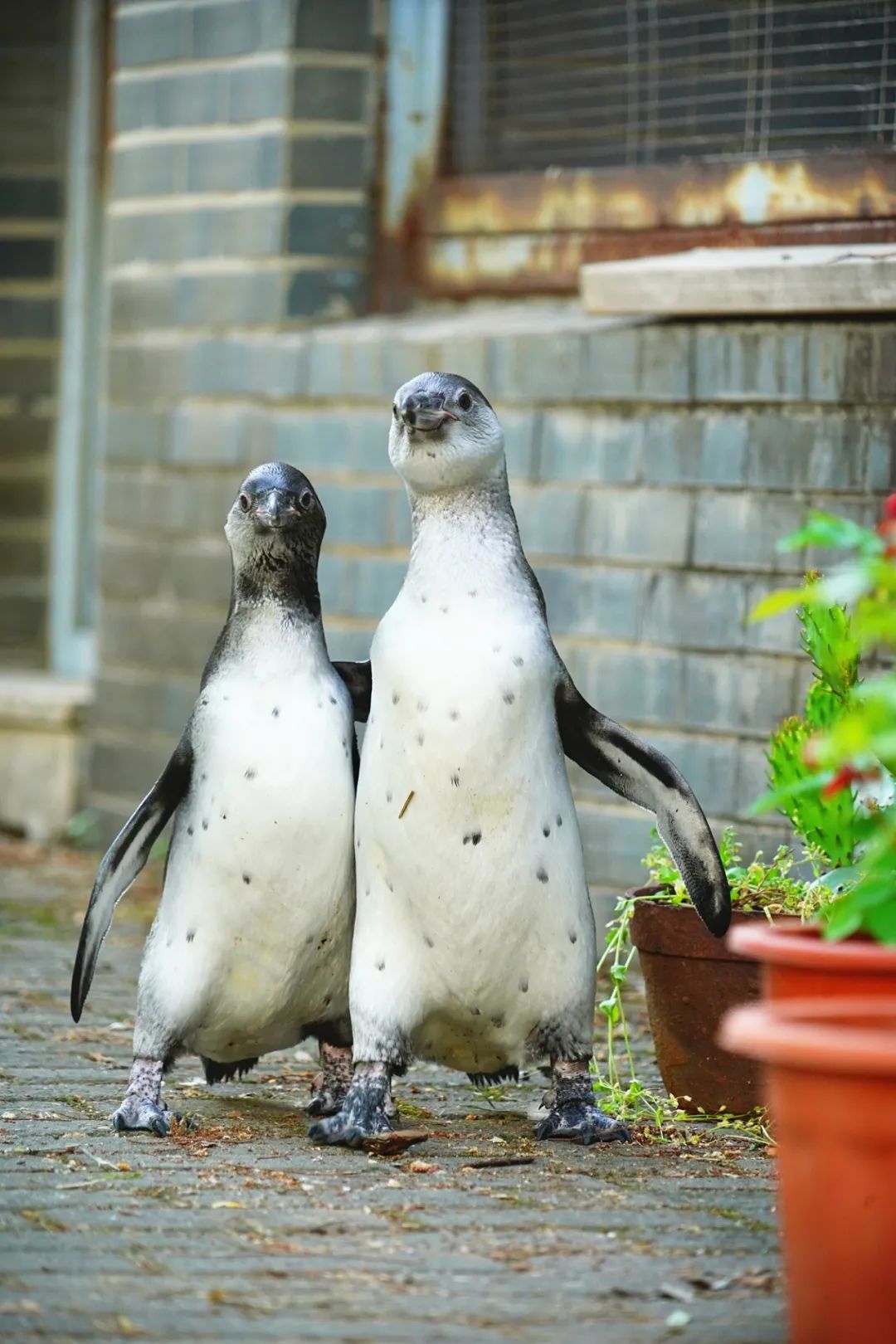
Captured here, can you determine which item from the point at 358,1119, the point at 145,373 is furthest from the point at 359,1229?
the point at 145,373

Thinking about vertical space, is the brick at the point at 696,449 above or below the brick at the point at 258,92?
below

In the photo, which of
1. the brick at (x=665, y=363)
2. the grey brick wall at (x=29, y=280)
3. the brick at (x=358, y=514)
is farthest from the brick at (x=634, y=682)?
the grey brick wall at (x=29, y=280)

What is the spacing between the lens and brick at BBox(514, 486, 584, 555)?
712 centimetres

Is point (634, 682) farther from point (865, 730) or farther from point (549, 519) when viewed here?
point (865, 730)

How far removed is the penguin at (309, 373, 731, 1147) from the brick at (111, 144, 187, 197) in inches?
172

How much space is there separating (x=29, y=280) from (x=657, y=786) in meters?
6.46

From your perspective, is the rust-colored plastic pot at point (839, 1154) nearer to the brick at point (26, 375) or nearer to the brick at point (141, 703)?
the brick at point (141, 703)

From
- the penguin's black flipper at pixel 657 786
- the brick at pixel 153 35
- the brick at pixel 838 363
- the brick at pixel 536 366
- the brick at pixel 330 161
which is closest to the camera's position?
the penguin's black flipper at pixel 657 786

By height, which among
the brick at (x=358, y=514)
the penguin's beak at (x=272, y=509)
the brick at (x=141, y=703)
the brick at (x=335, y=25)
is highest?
the brick at (x=335, y=25)

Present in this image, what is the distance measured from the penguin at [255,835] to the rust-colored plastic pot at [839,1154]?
1742 mm

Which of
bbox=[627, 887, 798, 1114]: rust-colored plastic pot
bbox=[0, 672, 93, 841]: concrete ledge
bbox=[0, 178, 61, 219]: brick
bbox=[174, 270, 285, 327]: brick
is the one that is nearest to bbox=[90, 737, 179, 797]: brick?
bbox=[0, 672, 93, 841]: concrete ledge

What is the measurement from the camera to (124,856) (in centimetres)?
478

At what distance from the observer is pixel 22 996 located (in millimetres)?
6188

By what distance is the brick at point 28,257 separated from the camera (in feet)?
33.6
